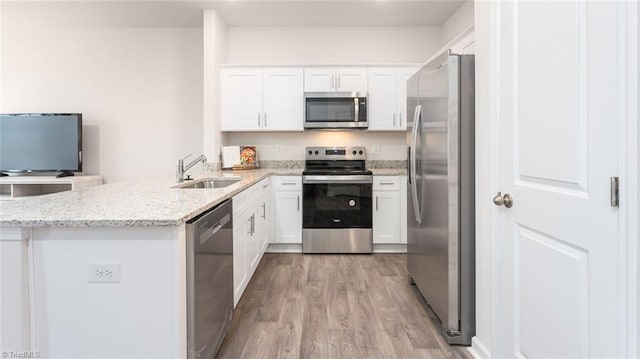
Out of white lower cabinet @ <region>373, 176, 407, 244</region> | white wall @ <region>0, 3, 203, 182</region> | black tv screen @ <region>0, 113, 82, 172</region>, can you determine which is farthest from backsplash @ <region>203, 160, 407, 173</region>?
black tv screen @ <region>0, 113, 82, 172</region>

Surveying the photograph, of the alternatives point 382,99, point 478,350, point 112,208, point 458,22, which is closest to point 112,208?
point 112,208

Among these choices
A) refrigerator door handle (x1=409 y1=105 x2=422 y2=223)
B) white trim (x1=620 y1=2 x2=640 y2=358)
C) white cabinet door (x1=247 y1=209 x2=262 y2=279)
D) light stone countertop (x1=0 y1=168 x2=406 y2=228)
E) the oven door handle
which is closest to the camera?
white trim (x1=620 y1=2 x2=640 y2=358)

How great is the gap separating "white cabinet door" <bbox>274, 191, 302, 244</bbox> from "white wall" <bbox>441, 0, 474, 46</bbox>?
250 cm

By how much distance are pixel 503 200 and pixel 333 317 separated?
1.37 metres

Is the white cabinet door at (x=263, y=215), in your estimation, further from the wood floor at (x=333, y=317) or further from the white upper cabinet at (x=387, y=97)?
the white upper cabinet at (x=387, y=97)

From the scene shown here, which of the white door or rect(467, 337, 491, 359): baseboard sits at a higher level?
the white door

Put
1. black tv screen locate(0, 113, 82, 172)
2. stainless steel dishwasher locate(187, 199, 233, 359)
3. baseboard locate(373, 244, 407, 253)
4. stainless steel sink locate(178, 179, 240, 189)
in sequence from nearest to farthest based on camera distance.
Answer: stainless steel dishwasher locate(187, 199, 233, 359) → stainless steel sink locate(178, 179, 240, 189) → baseboard locate(373, 244, 407, 253) → black tv screen locate(0, 113, 82, 172)

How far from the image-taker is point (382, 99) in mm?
4352

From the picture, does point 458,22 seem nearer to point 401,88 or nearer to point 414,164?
point 401,88

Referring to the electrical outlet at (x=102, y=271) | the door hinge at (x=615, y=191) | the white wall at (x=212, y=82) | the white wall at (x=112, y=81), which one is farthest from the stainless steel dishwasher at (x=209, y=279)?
the white wall at (x=112, y=81)

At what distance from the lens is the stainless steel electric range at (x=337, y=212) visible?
4070 millimetres

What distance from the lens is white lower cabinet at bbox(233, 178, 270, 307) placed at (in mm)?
2422

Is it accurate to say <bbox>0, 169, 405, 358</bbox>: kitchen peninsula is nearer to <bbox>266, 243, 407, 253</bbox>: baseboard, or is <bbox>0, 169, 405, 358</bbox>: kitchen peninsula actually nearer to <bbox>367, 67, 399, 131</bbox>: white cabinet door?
<bbox>266, 243, 407, 253</bbox>: baseboard

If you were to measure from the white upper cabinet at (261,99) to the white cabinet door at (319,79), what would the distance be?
0.08m
